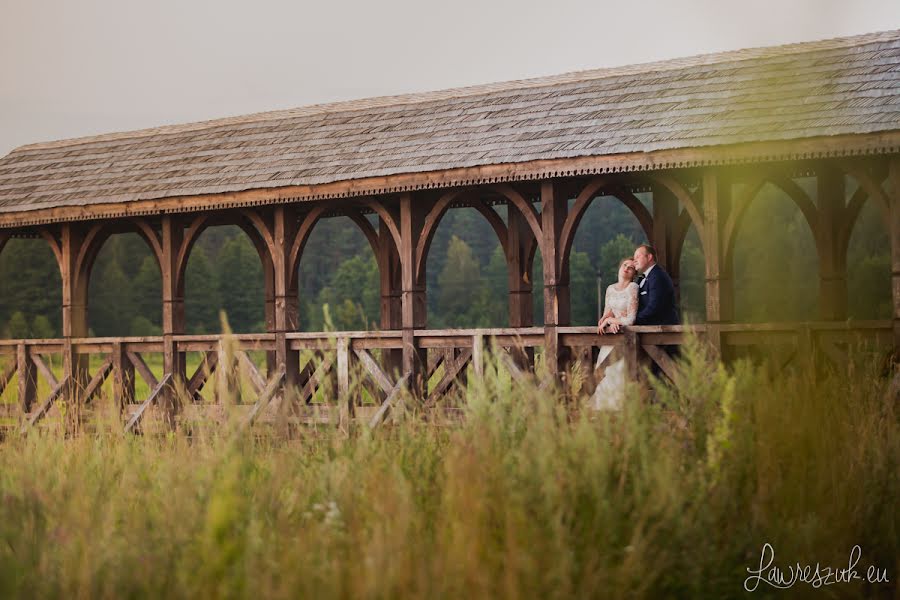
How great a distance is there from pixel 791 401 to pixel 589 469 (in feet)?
8.90

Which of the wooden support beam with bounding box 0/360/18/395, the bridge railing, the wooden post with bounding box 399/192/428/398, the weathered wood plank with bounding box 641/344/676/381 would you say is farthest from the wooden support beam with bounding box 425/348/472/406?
the wooden support beam with bounding box 0/360/18/395

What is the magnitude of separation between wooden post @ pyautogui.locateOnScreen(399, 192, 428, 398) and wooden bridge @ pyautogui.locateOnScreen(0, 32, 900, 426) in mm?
23

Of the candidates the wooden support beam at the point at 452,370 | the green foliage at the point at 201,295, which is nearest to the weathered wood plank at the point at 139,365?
the wooden support beam at the point at 452,370

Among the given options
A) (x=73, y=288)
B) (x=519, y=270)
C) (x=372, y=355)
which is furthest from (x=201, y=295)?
(x=519, y=270)

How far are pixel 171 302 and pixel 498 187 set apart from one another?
4930mm

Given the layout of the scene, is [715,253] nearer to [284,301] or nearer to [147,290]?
[284,301]

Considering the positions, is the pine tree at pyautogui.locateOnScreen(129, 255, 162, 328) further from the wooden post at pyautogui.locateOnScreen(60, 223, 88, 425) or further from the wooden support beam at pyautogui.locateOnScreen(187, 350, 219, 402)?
the wooden support beam at pyautogui.locateOnScreen(187, 350, 219, 402)

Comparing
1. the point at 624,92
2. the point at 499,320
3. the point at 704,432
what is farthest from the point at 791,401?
the point at 499,320

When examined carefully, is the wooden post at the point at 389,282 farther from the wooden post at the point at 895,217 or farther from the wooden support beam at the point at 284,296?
the wooden post at the point at 895,217

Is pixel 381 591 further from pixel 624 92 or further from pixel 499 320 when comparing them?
pixel 499 320

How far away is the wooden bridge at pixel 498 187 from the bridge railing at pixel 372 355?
0.04 m

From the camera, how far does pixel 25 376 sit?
1675cm

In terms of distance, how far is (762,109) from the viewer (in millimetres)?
12086

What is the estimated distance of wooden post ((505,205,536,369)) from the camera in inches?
596
